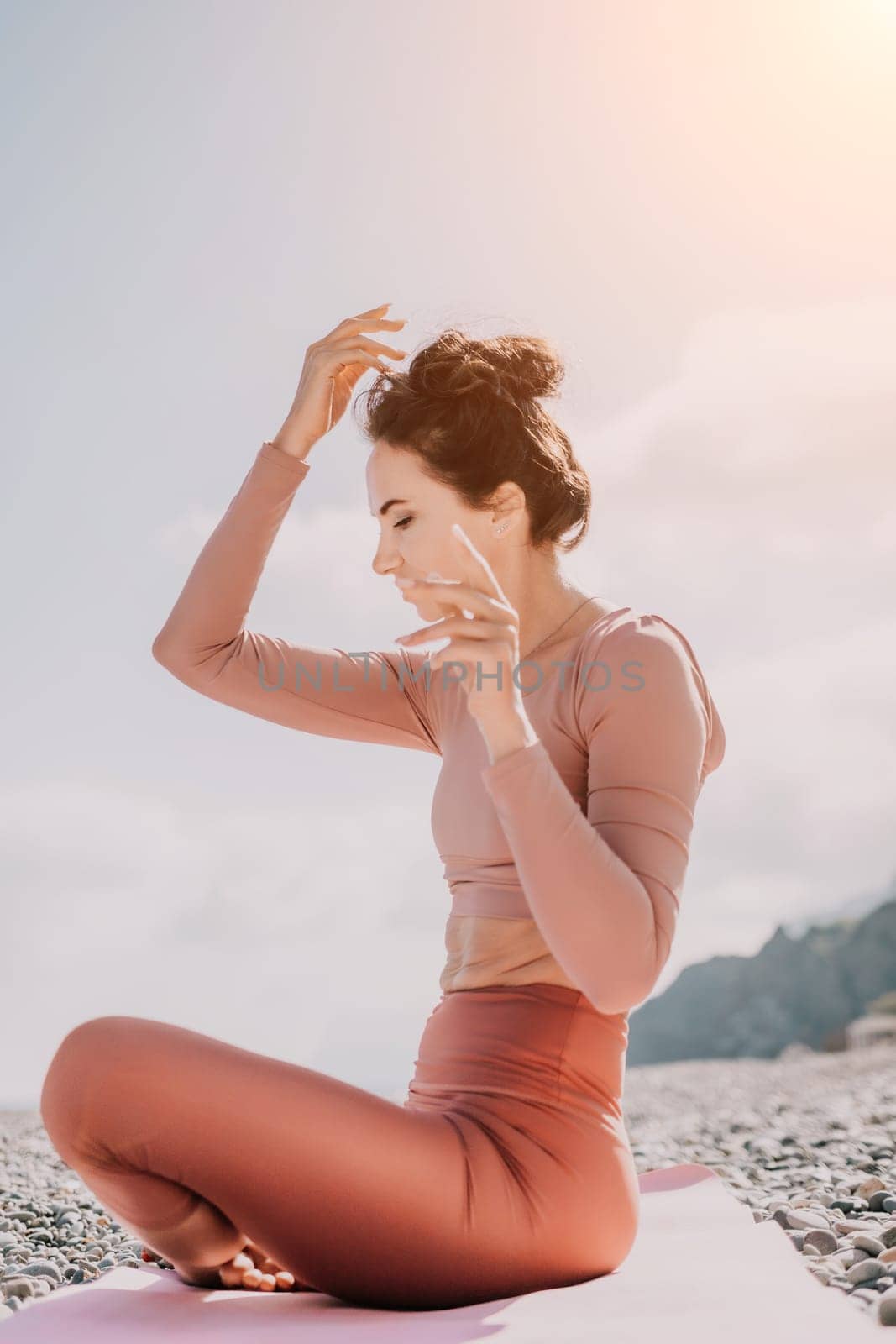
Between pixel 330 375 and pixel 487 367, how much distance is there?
19.1 inches

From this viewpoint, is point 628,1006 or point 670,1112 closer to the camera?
point 628,1006

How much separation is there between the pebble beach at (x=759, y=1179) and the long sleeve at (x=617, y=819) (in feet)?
2.40

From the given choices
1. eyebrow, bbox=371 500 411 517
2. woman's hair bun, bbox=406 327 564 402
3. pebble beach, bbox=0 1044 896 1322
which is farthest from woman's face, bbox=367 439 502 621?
pebble beach, bbox=0 1044 896 1322

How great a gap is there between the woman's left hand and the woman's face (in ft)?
2.05

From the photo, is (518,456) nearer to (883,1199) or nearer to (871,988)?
(883,1199)

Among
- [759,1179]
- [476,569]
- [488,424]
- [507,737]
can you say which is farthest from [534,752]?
[759,1179]

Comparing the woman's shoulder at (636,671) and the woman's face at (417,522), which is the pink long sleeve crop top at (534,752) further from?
the woman's face at (417,522)

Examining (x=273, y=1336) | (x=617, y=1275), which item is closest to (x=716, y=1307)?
(x=617, y=1275)

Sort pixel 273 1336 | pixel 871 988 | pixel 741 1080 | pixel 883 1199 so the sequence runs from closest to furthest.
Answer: pixel 273 1336 → pixel 883 1199 → pixel 741 1080 → pixel 871 988

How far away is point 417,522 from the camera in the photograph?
264cm

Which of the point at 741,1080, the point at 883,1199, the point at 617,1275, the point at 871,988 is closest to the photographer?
the point at 617,1275

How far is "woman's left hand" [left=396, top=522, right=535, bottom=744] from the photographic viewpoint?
75.7 inches

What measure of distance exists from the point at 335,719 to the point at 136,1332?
62.7 inches

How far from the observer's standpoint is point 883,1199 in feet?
12.2
